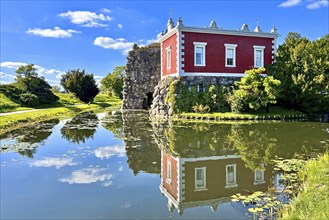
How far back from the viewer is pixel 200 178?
19.7 feet

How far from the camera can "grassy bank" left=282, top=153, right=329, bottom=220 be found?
3712mm

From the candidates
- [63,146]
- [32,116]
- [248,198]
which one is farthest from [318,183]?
[32,116]

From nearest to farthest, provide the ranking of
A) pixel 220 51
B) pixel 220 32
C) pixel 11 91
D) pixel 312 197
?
pixel 312 197
pixel 220 32
pixel 220 51
pixel 11 91

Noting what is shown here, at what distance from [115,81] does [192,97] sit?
38.7 meters

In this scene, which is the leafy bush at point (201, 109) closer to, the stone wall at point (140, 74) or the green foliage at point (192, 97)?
the green foliage at point (192, 97)

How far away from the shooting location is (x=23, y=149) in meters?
9.53

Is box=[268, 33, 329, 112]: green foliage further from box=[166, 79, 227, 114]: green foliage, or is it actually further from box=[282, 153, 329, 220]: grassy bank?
box=[282, 153, 329, 220]: grassy bank

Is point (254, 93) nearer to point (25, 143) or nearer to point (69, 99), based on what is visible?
point (25, 143)

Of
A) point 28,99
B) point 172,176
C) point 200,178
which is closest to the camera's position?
point 200,178

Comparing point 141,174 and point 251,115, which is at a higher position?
point 251,115

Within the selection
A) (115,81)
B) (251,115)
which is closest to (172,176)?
(251,115)

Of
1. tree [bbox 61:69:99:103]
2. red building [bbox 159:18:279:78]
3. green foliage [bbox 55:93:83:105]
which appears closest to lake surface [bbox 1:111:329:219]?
red building [bbox 159:18:279:78]

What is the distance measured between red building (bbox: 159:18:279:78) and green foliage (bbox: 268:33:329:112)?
95.3 inches

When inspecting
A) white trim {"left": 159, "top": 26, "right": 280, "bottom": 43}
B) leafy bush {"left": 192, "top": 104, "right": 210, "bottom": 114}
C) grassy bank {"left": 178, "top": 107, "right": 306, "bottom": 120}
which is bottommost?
grassy bank {"left": 178, "top": 107, "right": 306, "bottom": 120}
